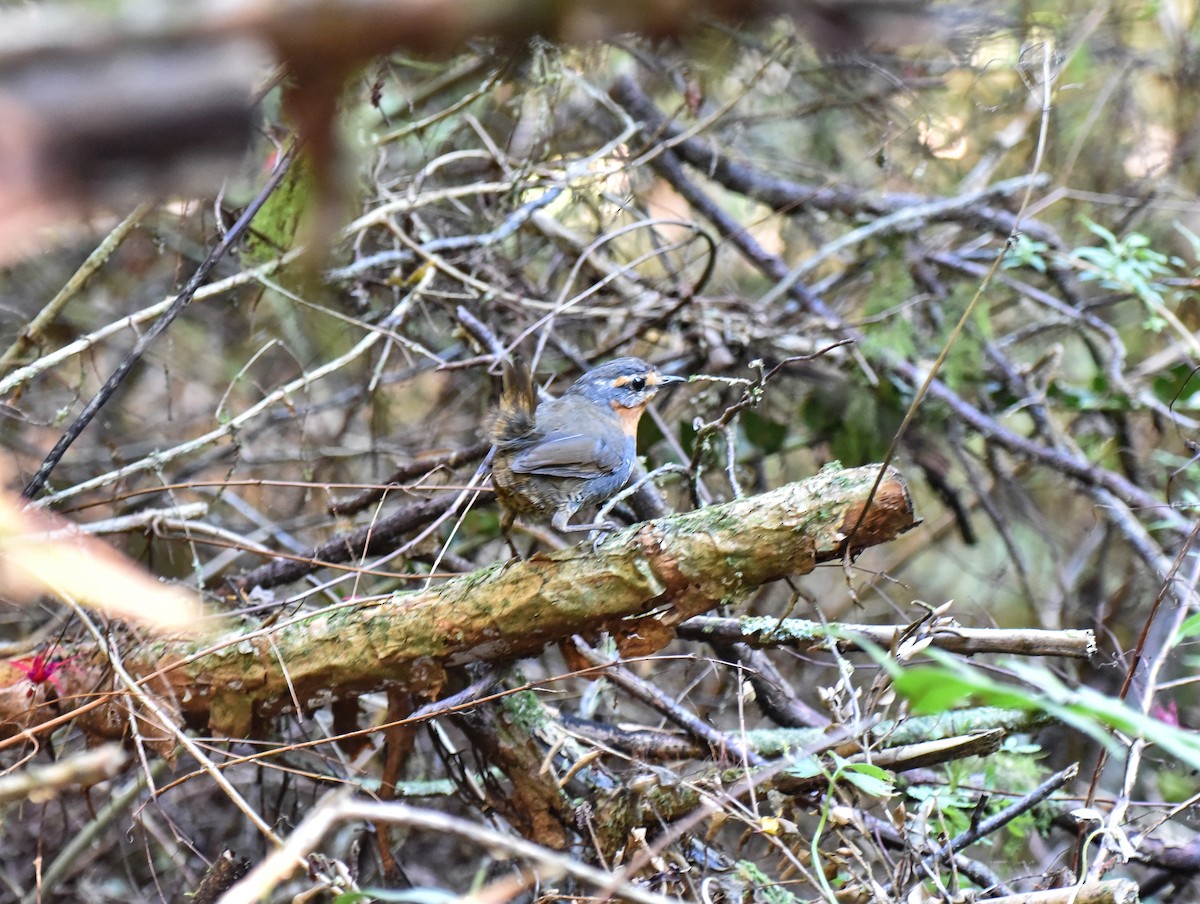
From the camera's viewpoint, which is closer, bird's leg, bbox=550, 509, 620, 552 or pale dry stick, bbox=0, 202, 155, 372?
bird's leg, bbox=550, 509, 620, 552

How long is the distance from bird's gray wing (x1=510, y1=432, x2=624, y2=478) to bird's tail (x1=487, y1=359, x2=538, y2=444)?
0.27ft

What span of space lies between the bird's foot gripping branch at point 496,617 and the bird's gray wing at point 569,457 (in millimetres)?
469

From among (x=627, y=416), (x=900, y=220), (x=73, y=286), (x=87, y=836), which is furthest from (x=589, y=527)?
(x=900, y=220)

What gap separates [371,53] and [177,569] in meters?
3.95

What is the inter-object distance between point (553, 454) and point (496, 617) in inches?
25.5

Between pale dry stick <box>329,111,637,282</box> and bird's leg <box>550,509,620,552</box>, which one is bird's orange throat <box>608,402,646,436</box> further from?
pale dry stick <box>329,111,637,282</box>

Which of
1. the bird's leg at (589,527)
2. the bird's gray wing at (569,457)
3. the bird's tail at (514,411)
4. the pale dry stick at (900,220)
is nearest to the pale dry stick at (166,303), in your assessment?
the bird's tail at (514,411)

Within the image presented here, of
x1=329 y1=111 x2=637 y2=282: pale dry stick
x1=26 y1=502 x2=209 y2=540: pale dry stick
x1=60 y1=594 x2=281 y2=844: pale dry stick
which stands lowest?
x1=60 y1=594 x2=281 y2=844: pale dry stick

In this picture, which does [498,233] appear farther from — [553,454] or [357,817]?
[357,817]

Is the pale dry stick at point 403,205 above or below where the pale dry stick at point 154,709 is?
above

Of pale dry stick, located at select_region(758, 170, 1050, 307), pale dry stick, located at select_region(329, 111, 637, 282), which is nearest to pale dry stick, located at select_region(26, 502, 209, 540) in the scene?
pale dry stick, located at select_region(329, 111, 637, 282)

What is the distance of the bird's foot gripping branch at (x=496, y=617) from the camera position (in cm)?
221

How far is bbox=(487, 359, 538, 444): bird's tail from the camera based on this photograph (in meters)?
3.04

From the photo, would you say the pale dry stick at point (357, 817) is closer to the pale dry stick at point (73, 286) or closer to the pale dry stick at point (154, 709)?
the pale dry stick at point (154, 709)
